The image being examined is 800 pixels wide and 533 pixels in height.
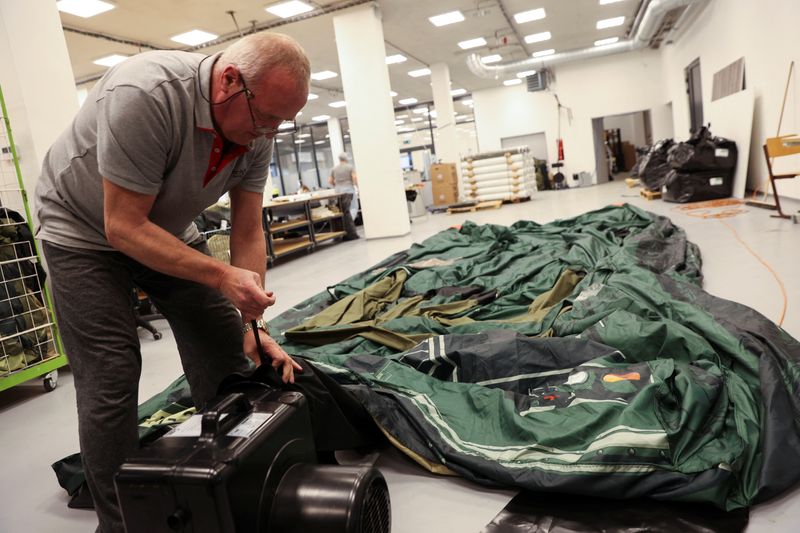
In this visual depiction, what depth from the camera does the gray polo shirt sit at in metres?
1.10

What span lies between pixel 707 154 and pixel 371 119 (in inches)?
182

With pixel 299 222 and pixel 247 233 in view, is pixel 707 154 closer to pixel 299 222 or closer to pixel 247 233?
pixel 299 222

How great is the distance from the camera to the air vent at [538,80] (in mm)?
14375

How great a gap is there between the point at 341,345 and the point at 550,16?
9.92m

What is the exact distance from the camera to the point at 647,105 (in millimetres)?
14328

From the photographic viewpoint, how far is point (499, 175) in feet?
36.3

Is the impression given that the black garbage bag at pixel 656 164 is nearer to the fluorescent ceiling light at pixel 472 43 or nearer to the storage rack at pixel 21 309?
the fluorescent ceiling light at pixel 472 43

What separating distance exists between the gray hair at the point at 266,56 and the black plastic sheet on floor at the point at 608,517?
3.69 ft

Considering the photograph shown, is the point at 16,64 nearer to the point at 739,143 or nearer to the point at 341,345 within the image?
the point at 341,345

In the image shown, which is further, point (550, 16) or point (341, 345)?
point (550, 16)

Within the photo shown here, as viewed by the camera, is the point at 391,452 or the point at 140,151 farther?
the point at 391,452

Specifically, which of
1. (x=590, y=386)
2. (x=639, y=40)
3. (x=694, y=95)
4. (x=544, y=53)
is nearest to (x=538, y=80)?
(x=544, y=53)

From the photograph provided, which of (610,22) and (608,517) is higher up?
(610,22)

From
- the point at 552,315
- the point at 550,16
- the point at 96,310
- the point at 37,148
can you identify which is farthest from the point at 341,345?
the point at 550,16
